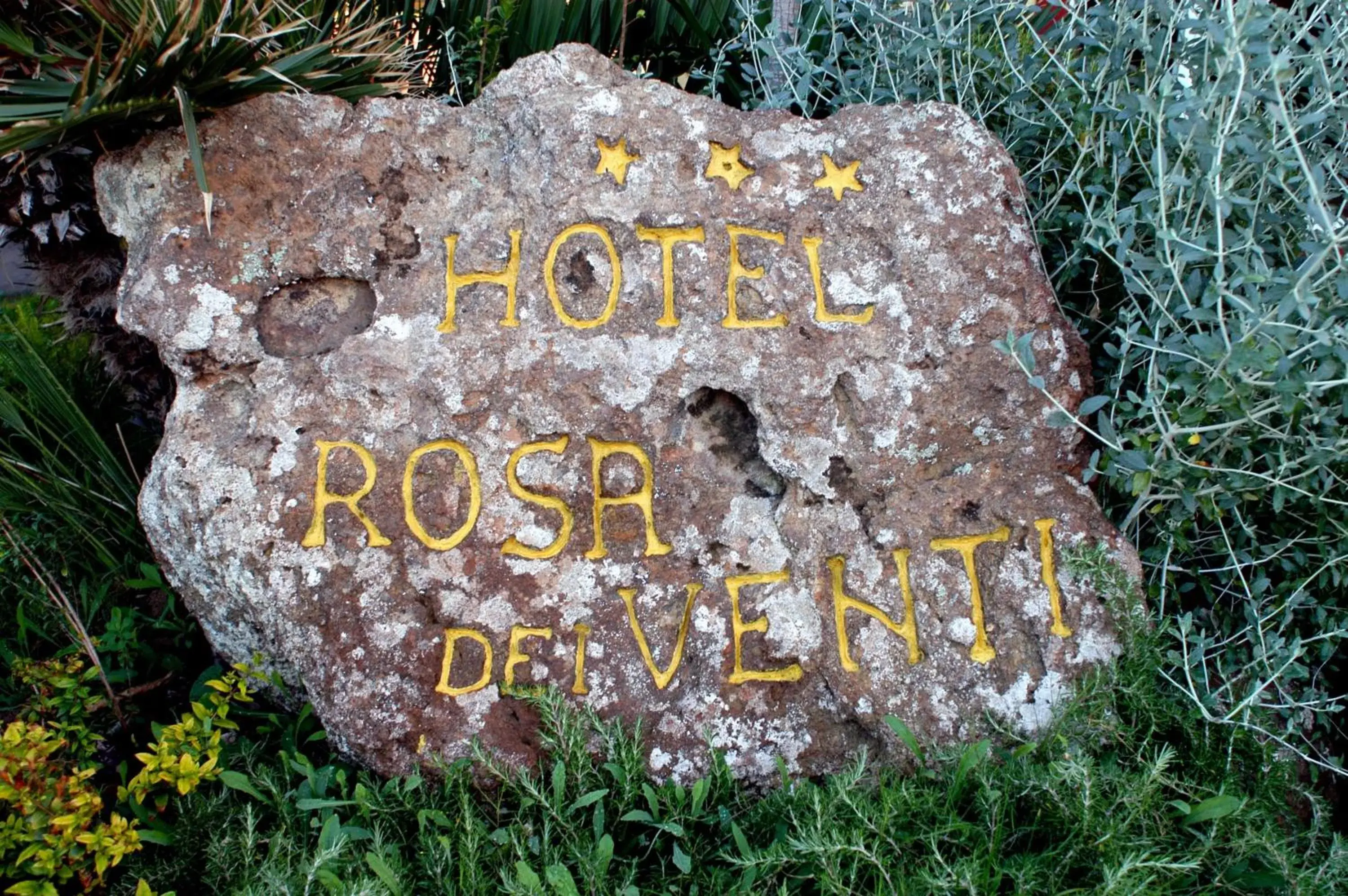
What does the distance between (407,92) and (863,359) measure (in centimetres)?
182

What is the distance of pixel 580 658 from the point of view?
2514 mm

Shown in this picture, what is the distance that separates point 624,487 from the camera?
2570 mm

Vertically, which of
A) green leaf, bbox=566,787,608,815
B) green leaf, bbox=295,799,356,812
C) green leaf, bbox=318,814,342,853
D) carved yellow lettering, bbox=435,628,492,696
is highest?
carved yellow lettering, bbox=435,628,492,696

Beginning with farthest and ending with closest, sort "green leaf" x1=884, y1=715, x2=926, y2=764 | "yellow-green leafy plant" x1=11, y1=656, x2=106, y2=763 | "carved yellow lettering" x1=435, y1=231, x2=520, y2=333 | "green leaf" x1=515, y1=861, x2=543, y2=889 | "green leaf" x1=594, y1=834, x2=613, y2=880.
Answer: "carved yellow lettering" x1=435, y1=231, x2=520, y2=333 < "yellow-green leafy plant" x1=11, y1=656, x2=106, y2=763 < "green leaf" x1=884, y1=715, x2=926, y2=764 < "green leaf" x1=594, y1=834, x2=613, y2=880 < "green leaf" x1=515, y1=861, x2=543, y2=889

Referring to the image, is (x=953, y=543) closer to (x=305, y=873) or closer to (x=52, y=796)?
(x=305, y=873)

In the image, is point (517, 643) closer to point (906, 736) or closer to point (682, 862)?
point (682, 862)

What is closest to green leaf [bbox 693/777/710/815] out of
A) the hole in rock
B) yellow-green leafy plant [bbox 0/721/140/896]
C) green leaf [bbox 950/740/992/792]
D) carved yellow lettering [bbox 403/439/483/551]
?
green leaf [bbox 950/740/992/792]

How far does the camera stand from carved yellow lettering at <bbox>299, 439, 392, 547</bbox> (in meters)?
2.49

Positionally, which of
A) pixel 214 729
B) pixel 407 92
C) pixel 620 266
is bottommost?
pixel 214 729

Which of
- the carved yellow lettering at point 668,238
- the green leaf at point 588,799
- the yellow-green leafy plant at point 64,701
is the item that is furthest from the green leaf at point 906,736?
the yellow-green leafy plant at point 64,701

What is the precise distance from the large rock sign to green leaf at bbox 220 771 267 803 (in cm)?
21

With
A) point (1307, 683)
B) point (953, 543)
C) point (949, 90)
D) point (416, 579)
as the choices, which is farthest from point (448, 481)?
point (1307, 683)

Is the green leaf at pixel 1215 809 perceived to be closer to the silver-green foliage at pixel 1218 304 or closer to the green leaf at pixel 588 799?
the silver-green foliage at pixel 1218 304

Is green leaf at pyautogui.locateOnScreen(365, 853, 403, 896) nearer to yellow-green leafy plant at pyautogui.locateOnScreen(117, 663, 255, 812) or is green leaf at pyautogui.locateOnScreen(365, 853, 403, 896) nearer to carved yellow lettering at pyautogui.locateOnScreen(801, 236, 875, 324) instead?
yellow-green leafy plant at pyautogui.locateOnScreen(117, 663, 255, 812)
